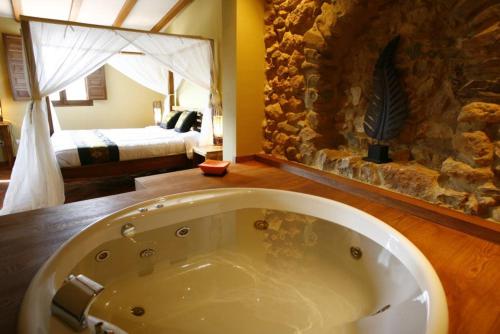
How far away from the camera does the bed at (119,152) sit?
3.40m

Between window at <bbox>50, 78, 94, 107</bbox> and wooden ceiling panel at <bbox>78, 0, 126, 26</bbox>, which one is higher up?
wooden ceiling panel at <bbox>78, 0, 126, 26</bbox>

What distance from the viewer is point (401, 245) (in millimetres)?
1276

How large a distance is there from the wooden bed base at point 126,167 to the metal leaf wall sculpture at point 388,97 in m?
2.81

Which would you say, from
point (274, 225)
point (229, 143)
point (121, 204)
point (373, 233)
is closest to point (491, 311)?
point (373, 233)

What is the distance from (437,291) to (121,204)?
5.20 ft

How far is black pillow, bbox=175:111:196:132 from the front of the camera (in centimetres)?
449

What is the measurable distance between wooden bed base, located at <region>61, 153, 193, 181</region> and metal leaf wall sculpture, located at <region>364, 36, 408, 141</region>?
9.21ft

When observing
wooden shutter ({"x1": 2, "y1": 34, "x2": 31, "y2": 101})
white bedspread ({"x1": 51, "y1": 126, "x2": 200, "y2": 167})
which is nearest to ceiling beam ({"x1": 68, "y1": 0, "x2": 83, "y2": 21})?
wooden shutter ({"x1": 2, "y1": 34, "x2": 31, "y2": 101})

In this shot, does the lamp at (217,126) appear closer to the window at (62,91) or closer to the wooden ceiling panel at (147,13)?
the wooden ceiling panel at (147,13)

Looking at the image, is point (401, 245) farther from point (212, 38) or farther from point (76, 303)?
point (212, 38)

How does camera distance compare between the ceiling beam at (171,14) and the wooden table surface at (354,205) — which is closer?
the wooden table surface at (354,205)

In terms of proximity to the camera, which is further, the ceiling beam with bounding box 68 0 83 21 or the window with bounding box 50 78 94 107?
the window with bounding box 50 78 94 107

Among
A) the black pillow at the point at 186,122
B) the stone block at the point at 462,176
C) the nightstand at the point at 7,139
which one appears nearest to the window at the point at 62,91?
the nightstand at the point at 7,139

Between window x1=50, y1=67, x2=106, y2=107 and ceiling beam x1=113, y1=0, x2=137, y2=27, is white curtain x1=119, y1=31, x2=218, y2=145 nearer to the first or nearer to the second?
ceiling beam x1=113, y1=0, x2=137, y2=27
